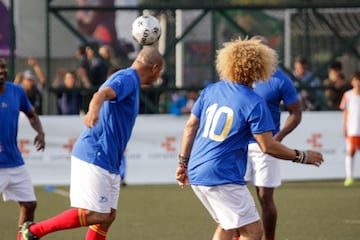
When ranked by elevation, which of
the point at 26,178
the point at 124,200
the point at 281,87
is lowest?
the point at 124,200

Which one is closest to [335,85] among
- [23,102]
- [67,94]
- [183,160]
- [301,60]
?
[301,60]

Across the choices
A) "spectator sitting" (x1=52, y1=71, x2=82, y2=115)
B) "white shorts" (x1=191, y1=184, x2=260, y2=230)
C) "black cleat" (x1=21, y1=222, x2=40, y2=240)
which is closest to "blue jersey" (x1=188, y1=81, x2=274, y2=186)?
"white shorts" (x1=191, y1=184, x2=260, y2=230)

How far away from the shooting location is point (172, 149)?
18.3 metres

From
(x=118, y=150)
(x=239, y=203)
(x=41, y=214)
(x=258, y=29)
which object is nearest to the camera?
(x=239, y=203)

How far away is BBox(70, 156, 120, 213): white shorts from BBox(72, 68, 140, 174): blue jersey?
0.06m

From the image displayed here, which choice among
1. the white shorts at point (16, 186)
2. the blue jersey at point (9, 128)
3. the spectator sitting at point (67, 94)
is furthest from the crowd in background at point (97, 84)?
the white shorts at point (16, 186)

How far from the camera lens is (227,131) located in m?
8.25

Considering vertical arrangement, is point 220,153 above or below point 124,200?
above

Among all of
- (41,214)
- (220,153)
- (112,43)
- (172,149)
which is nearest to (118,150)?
(220,153)

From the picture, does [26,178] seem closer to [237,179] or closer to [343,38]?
[237,179]

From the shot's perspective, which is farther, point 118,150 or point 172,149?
point 172,149

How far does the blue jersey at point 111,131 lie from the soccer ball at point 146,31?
6.86 ft

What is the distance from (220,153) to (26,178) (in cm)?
313

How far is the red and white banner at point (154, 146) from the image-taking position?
18.2 meters
